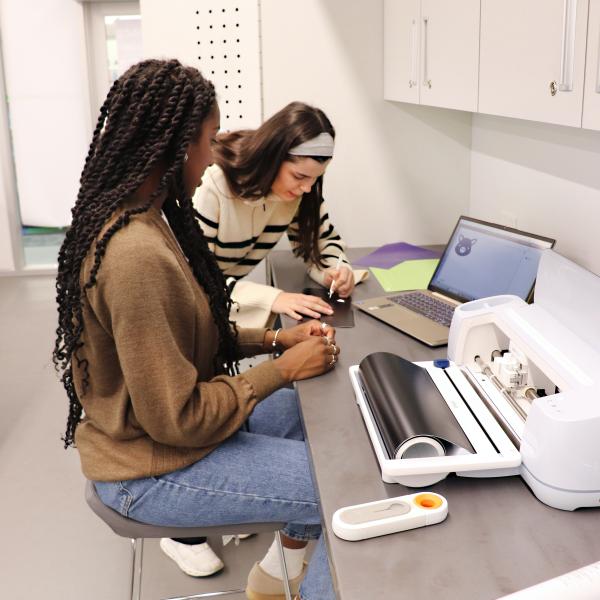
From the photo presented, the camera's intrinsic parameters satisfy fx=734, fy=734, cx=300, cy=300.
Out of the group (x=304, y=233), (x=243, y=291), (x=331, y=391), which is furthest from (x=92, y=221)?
(x=304, y=233)

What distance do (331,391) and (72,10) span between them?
4.13 metres

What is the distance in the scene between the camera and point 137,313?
1.11 meters

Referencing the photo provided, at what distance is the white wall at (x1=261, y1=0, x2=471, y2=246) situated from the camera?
2.49 m

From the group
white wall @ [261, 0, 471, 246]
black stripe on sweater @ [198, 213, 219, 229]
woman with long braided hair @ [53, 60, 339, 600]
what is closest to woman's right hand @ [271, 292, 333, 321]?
black stripe on sweater @ [198, 213, 219, 229]

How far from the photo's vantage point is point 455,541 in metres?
0.91

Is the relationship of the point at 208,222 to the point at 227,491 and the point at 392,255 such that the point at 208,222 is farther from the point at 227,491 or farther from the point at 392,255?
the point at 227,491

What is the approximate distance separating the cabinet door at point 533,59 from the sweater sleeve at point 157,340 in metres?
0.69

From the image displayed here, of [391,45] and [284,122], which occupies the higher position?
[391,45]

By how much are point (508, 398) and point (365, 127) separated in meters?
1.63

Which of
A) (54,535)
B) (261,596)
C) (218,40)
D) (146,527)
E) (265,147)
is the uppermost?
(218,40)

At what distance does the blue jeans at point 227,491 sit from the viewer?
127 cm

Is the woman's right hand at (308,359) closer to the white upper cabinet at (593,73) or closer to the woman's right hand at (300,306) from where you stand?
the woman's right hand at (300,306)

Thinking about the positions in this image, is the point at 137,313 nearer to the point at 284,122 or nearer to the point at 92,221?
the point at 92,221

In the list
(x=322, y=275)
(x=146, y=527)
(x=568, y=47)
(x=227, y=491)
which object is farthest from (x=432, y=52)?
(x=146, y=527)
